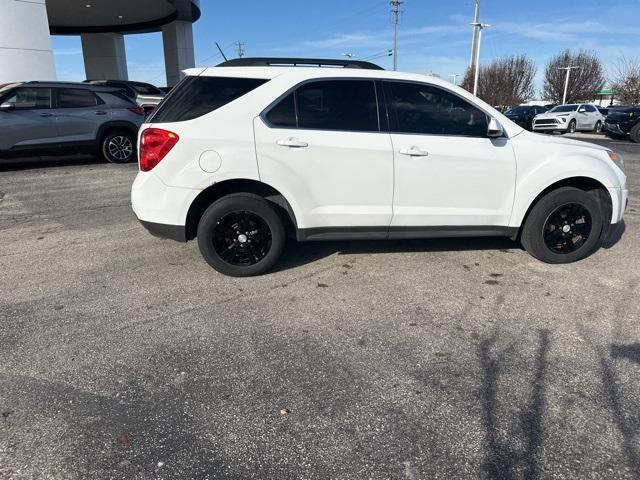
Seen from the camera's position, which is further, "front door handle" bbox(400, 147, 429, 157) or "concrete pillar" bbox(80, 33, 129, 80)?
"concrete pillar" bbox(80, 33, 129, 80)

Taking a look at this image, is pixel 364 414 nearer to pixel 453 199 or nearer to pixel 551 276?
pixel 453 199

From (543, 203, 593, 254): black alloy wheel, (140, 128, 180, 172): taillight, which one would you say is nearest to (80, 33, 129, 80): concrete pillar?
(140, 128, 180, 172): taillight

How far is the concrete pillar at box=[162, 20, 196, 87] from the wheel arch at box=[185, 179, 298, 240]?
27.0 metres

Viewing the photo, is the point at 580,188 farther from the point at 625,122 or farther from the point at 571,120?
the point at 571,120

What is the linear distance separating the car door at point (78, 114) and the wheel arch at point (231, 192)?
23.8ft

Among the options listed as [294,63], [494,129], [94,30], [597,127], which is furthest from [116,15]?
[494,129]

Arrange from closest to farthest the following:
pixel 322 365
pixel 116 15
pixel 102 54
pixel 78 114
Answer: pixel 322 365 < pixel 78 114 < pixel 116 15 < pixel 102 54

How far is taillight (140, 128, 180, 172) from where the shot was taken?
394cm

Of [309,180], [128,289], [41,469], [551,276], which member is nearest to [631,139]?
[551,276]

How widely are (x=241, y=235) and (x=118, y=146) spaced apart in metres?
7.74

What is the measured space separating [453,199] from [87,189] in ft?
21.3

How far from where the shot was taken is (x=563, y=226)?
4.65 meters

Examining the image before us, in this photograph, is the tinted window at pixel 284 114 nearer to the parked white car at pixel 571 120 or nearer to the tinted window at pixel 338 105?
the tinted window at pixel 338 105

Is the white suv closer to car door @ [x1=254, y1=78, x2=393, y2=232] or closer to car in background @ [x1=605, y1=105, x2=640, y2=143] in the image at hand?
car door @ [x1=254, y1=78, x2=393, y2=232]
